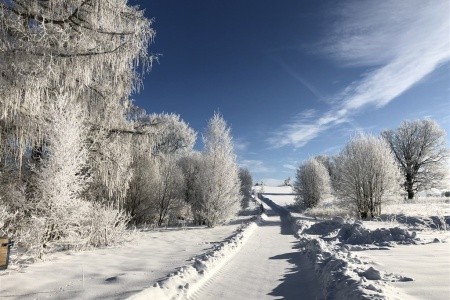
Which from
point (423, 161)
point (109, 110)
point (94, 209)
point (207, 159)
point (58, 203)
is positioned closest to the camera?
point (58, 203)

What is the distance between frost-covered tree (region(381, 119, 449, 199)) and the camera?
1436 inches

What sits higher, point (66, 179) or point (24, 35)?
point (24, 35)

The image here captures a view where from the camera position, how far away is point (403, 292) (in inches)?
180

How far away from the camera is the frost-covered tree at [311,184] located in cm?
3775

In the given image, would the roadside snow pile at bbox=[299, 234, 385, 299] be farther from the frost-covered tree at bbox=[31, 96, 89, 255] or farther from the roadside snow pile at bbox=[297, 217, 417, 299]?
the frost-covered tree at bbox=[31, 96, 89, 255]

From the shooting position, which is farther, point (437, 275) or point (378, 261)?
point (378, 261)

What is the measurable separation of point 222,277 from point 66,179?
4.82m

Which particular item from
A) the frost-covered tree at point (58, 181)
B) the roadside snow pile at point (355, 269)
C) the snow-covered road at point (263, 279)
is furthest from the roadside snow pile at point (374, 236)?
the frost-covered tree at point (58, 181)

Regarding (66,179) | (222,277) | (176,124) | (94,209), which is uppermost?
A: (176,124)

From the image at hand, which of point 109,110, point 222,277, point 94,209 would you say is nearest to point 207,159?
point 109,110

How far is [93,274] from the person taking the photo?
654cm

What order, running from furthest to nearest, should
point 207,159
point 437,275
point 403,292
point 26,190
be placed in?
point 207,159 → point 26,190 → point 437,275 → point 403,292

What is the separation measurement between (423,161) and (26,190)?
40.1 metres

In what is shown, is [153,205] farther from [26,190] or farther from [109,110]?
[26,190]
